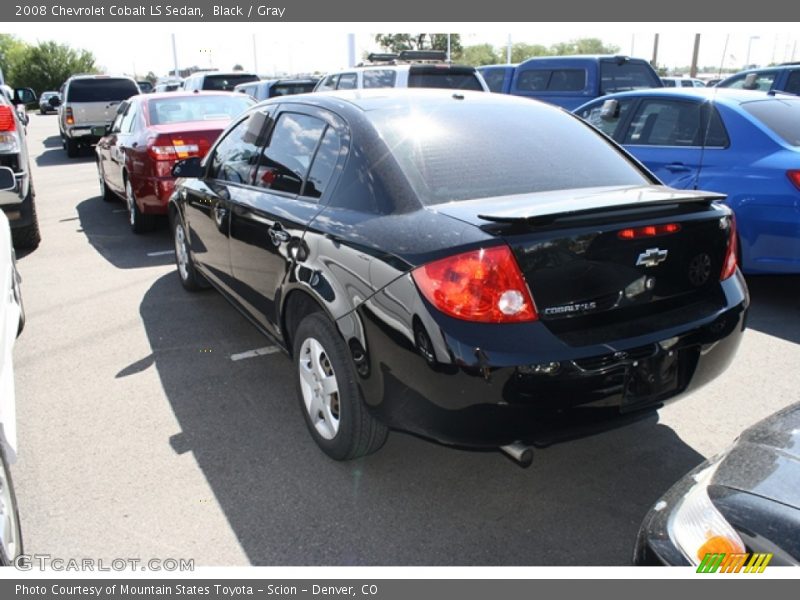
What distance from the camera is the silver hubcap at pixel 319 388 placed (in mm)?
3156

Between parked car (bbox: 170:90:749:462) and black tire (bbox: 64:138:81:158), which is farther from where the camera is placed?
black tire (bbox: 64:138:81:158)

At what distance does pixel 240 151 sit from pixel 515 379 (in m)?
2.75

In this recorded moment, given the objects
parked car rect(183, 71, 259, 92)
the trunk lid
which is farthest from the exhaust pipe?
parked car rect(183, 71, 259, 92)

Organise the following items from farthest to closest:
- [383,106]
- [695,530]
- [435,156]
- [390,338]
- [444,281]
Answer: [383,106], [435,156], [390,338], [444,281], [695,530]

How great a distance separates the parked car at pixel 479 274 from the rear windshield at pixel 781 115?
8.33ft

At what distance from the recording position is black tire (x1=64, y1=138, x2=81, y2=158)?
17797 millimetres

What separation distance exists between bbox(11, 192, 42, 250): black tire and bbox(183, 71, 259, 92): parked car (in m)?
10.1

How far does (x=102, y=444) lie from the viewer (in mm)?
3496

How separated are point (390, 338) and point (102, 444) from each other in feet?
5.95

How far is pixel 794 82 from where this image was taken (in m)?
10.7

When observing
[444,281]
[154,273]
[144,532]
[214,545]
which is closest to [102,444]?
[144,532]

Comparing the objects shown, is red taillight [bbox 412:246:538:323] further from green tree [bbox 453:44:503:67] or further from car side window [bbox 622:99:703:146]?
green tree [bbox 453:44:503:67]

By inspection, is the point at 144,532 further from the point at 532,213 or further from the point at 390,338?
the point at 532,213

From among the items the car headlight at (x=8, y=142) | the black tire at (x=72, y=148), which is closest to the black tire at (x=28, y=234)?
the car headlight at (x=8, y=142)
